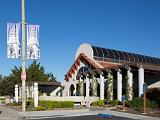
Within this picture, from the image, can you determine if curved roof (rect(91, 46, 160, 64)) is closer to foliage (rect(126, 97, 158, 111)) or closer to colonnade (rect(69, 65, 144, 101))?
colonnade (rect(69, 65, 144, 101))

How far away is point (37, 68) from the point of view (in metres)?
75.5

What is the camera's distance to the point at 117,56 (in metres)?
62.2

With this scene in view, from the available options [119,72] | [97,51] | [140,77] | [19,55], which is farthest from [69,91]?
[19,55]

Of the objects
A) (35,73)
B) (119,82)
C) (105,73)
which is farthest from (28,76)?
(119,82)

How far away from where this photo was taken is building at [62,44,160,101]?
4122cm

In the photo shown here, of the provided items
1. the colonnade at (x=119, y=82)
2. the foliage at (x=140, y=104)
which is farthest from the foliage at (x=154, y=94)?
the colonnade at (x=119, y=82)

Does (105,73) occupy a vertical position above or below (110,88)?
above

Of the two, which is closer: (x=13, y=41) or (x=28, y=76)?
(x=13, y=41)

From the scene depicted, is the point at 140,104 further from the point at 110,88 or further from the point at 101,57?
the point at 101,57

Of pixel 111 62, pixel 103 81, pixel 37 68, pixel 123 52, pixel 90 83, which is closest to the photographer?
pixel 103 81

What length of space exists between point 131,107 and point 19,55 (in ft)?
41.3

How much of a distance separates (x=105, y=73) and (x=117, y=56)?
51.3 ft

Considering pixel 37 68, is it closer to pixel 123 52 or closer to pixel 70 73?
pixel 70 73

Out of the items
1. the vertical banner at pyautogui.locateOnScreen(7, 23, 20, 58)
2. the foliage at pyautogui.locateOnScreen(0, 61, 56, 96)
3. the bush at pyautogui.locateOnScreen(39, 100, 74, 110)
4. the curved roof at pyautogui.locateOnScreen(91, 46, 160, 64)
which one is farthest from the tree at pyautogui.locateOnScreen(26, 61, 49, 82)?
the vertical banner at pyautogui.locateOnScreen(7, 23, 20, 58)
